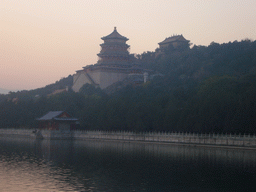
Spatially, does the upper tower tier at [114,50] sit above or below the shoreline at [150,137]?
above

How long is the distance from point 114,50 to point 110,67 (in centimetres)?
793

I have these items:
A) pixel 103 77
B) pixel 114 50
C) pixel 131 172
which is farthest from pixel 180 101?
pixel 114 50

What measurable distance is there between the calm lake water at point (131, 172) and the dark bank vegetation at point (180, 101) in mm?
9786

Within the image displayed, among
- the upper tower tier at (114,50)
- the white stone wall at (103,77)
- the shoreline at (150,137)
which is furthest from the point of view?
the upper tower tier at (114,50)

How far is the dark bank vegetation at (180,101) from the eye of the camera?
166ft

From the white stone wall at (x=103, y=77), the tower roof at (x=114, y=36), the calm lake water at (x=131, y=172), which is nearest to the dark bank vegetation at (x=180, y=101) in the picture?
the white stone wall at (x=103, y=77)

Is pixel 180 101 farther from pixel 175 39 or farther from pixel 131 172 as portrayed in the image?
pixel 175 39

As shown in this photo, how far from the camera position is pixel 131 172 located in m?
29.9

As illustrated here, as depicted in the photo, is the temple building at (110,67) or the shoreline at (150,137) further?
the temple building at (110,67)

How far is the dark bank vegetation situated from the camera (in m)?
50.7

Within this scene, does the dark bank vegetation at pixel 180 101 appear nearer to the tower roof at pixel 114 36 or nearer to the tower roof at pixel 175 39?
the tower roof at pixel 175 39

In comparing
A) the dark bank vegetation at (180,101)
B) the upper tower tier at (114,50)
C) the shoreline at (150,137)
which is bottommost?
the shoreline at (150,137)

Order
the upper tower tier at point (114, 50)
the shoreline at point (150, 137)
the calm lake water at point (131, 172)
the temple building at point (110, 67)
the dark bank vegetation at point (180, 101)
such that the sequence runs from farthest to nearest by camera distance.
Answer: the upper tower tier at point (114, 50) → the temple building at point (110, 67) → the dark bank vegetation at point (180, 101) → the shoreline at point (150, 137) → the calm lake water at point (131, 172)

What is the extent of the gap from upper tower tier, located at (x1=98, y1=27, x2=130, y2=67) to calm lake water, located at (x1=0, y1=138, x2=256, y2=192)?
74284 millimetres
